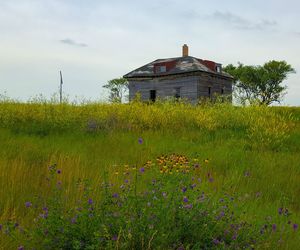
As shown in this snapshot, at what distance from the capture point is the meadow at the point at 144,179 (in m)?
2.95

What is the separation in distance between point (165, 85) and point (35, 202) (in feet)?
103

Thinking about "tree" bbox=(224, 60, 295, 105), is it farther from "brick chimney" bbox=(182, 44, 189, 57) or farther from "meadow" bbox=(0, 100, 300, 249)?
"meadow" bbox=(0, 100, 300, 249)

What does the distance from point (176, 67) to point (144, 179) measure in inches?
1179

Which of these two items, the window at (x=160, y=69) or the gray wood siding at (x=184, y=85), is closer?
the gray wood siding at (x=184, y=85)

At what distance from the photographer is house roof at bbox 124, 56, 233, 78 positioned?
3309cm

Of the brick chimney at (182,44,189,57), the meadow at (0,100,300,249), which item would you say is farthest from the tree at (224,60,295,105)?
the meadow at (0,100,300,249)

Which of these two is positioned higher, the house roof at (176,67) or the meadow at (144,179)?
the house roof at (176,67)

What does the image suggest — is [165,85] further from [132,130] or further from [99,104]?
[132,130]

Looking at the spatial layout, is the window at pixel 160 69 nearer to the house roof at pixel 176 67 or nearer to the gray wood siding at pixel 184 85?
the house roof at pixel 176 67

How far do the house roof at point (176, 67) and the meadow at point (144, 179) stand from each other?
750 inches

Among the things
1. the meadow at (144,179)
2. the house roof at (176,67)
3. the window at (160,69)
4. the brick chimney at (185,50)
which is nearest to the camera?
the meadow at (144,179)

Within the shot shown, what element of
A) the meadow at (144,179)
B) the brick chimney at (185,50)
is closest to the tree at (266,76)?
the brick chimney at (185,50)

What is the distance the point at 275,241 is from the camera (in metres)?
3.66

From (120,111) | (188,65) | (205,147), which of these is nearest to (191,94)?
(188,65)
